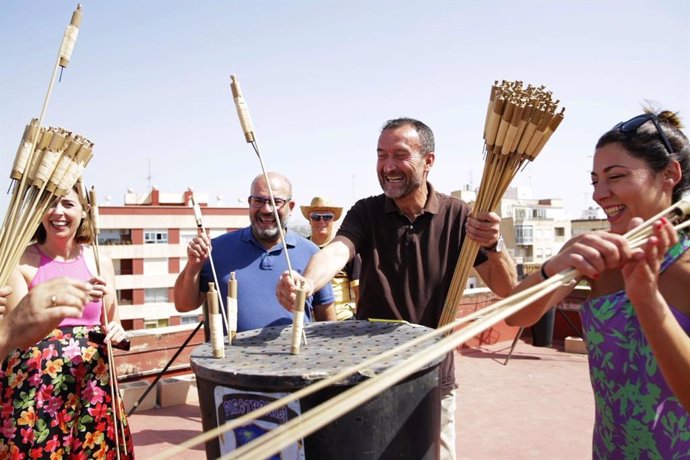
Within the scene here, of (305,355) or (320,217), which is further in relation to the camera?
(320,217)

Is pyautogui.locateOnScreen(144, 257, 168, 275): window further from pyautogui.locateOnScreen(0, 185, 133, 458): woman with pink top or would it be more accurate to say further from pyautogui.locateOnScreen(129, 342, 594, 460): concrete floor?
pyautogui.locateOnScreen(0, 185, 133, 458): woman with pink top

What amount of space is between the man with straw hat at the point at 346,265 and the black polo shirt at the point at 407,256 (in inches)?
30.2

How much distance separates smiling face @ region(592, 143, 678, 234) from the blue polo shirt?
5.20 feet

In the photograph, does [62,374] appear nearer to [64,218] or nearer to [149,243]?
[64,218]

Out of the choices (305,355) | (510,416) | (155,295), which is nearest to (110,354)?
(305,355)

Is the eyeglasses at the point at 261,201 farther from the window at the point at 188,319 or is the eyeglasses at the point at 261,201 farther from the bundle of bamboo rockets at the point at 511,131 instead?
the window at the point at 188,319

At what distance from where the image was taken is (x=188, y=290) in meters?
2.91

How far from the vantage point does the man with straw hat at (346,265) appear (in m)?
4.06

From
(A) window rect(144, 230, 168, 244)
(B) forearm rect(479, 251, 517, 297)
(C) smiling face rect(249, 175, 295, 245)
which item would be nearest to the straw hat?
(C) smiling face rect(249, 175, 295, 245)

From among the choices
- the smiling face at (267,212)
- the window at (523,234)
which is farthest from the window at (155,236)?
the smiling face at (267,212)

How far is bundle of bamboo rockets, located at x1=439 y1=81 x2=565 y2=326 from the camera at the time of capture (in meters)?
1.97

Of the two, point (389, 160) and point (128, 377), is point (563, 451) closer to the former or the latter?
point (389, 160)

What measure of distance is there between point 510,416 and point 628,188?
12.4ft

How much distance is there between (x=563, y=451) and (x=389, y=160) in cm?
295
